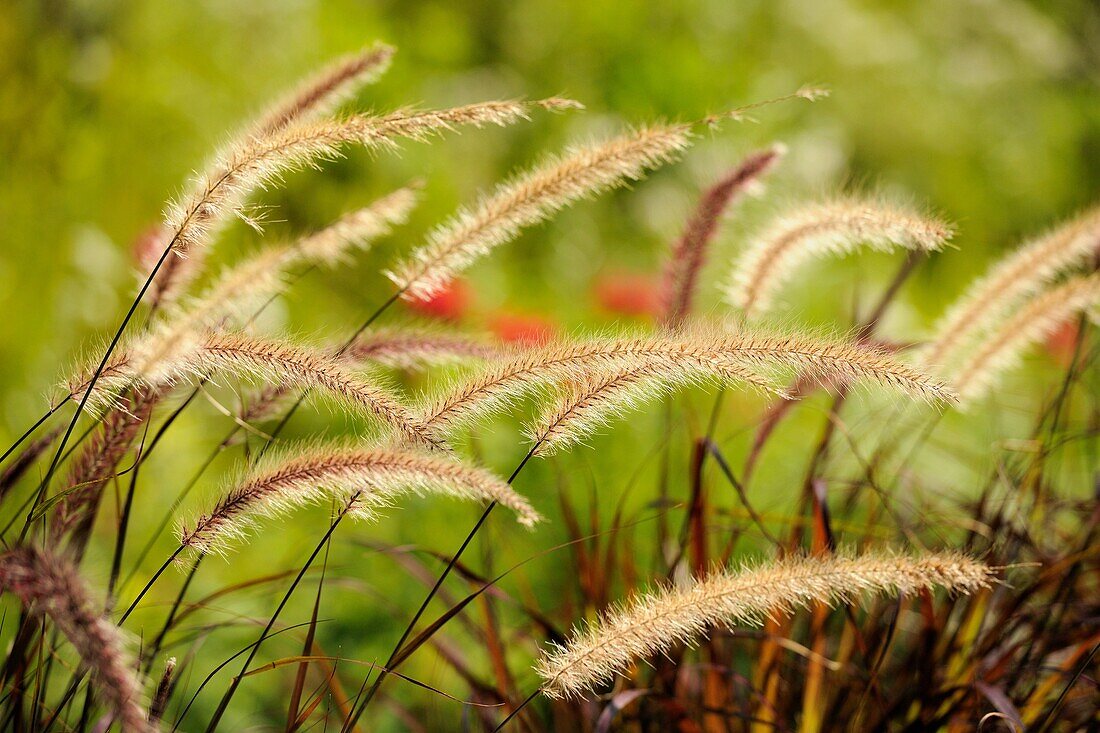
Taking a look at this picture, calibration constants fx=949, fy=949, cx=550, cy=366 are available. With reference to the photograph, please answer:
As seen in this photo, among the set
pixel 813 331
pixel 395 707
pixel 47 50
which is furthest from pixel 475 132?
pixel 813 331

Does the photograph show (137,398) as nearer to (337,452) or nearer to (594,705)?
(337,452)

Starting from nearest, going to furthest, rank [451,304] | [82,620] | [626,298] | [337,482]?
1. [82,620]
2. [337,482]
3. [451,304]
4. [626,298]

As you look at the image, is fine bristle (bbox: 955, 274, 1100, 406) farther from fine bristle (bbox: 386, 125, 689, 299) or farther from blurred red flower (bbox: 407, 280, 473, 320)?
blurred red flower (bbox: 407, 280, 473, 320)

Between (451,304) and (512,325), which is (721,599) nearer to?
(512,325)

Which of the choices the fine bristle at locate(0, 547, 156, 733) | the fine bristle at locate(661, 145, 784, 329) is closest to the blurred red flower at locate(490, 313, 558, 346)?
the fine bristle at locate(661, 145, 784, 329)

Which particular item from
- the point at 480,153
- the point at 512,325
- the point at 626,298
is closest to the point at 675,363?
the point at 512,325
